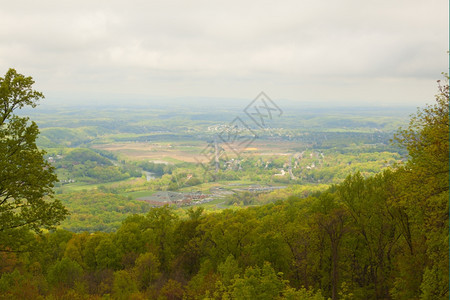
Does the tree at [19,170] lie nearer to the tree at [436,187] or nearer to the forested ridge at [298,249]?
the forested ridge at [298,249]

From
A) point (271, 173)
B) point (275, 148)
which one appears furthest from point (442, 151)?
point (275, 148)

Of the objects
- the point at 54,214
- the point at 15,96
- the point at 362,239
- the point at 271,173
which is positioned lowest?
the point at 271,173

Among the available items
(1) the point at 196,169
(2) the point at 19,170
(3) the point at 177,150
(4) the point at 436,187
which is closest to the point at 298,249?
(4) the point at 436,187

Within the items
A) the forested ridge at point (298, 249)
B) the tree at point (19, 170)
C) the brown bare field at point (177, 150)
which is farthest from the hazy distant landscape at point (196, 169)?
the tree at point (19, 170)

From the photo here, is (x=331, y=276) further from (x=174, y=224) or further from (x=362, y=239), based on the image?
(x=174, y=224)

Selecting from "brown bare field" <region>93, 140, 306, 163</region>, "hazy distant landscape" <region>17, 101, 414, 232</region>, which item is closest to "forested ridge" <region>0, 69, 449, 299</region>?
"hazy distant landscape" <region>17, 101, 414, 232</region>

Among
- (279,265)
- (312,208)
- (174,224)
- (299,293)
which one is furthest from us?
(174,224)
